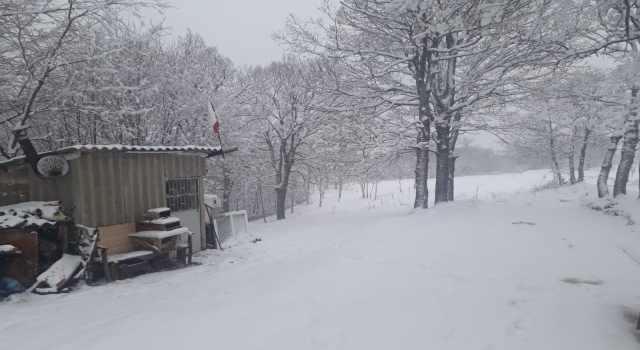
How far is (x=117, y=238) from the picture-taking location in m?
7.10

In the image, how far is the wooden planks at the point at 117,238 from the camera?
270 inches

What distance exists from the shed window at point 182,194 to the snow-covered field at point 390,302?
8.00 ft

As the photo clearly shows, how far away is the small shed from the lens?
6.48 metres

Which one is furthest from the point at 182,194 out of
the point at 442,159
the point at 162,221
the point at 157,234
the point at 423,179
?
the point at 442,159

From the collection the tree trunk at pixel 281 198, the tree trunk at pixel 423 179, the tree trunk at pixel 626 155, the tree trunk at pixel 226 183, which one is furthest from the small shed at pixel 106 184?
the tree trunk at pixel 626 155

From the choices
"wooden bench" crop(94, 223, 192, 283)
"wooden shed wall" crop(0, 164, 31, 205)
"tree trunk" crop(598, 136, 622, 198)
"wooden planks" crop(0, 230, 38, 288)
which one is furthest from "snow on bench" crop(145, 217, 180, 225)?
"tree trunk" crop(598, 136, 622, 198)

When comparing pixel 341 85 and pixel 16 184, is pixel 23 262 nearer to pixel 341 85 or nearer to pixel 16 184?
pixel 16 184

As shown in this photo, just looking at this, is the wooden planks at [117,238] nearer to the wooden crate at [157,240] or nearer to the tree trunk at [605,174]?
the wooden crate at [157,240]

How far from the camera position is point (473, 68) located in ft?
35.1

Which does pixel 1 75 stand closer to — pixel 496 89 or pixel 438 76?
pixel 438 76

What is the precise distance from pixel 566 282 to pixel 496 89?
26.9 feet

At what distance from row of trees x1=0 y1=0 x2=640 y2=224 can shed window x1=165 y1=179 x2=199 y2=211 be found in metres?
3.33

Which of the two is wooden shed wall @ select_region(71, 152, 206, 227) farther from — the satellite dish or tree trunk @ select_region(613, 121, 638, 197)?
tree trunk @ select_region(613, 121, 638, 197)

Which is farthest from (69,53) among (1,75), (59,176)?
(59,176)
